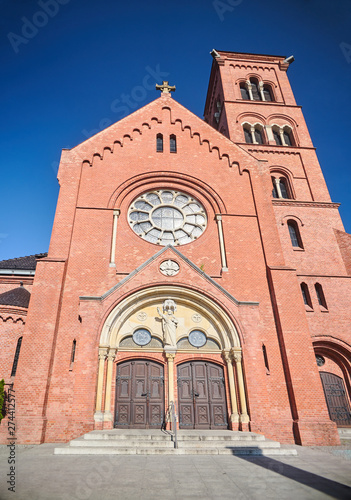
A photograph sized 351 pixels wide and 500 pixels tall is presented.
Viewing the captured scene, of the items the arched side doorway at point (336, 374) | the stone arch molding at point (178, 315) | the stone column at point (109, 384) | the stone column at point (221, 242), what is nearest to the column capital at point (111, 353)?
the stone column at point (109, 384)

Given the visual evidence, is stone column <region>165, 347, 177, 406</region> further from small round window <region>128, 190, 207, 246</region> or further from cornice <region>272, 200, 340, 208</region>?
cornice <region>272, 200, 340, 208</region>

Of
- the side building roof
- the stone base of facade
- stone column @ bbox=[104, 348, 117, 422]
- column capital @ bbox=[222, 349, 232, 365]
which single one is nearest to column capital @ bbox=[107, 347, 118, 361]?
stone column @ bbox=[104, 348, 117, 422]

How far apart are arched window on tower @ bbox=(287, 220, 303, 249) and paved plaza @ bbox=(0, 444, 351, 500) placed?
10.2m

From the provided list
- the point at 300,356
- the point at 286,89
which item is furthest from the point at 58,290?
the point at 286,89

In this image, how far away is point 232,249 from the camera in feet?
46.8

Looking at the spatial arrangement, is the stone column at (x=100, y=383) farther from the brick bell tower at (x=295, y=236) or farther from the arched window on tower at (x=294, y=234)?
the arched window on tower at (x=294, y=234)

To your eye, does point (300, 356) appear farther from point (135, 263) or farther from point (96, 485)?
point (96, 485)

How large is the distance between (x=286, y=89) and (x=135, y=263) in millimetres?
19873

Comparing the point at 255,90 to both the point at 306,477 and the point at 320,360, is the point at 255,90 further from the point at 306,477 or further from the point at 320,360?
the point at 306,477

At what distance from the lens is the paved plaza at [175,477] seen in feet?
15.8

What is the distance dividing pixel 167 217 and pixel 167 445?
32.2 ft

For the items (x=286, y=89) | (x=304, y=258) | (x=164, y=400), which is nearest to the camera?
(x=164, y=400)

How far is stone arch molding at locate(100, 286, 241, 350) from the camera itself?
11.7 m

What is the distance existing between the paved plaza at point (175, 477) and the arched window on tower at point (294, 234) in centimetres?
1023
